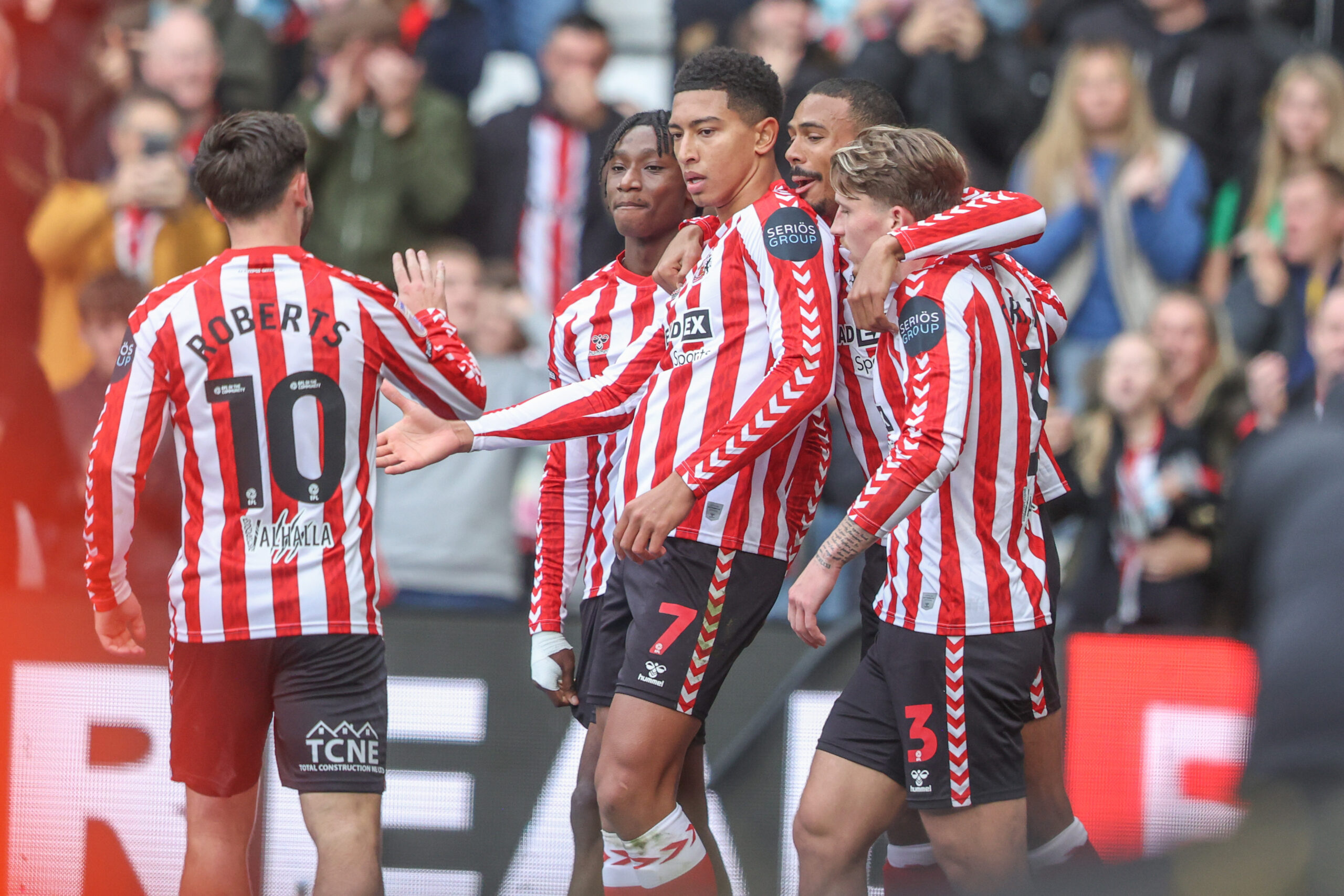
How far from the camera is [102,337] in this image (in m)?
6.50

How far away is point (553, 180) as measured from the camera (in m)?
7.09

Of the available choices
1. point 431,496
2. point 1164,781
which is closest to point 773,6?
point 431,496

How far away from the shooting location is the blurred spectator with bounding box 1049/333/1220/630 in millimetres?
5852

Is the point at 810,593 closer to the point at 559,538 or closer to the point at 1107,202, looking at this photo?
the point at 559,538

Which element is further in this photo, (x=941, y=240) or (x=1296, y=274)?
(x=1296, y=274)

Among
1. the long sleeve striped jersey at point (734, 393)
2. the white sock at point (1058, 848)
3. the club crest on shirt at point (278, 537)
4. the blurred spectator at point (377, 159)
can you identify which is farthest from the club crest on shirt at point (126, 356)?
the blurred spectator at point (377, 159)

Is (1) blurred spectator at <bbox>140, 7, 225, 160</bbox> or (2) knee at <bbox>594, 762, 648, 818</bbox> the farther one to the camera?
(1) blurred spectator at <bbox>140, 7, 225, 160</bbox>

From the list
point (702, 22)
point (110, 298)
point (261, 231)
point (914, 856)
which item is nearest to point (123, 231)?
point (110, 298)

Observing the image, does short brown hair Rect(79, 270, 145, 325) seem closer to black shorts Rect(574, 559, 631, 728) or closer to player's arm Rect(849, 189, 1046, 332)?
black shorts Rect(574, 559, 631, 728)

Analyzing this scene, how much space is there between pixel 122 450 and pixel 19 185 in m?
3.99

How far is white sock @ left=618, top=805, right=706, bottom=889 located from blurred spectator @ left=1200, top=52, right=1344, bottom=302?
4.03m

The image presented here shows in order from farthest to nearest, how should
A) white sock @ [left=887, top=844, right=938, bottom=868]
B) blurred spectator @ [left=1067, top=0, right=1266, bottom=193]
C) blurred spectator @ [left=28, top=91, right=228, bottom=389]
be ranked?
blurred spectator @ [left=1067, top=0, right=1266, bottom=193], blurred spectator @ [left=28, top=91, right=228, bottom=389], white sock @ [left=887, top=844, right=938, bottom=868]

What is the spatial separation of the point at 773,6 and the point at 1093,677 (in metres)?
3.48

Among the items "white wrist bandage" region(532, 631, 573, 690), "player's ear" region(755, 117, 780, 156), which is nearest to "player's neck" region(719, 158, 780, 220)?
"player's ear" region(755, 117, 780, 156)
